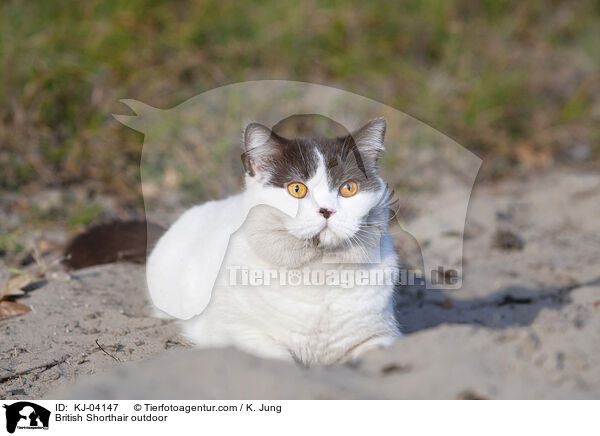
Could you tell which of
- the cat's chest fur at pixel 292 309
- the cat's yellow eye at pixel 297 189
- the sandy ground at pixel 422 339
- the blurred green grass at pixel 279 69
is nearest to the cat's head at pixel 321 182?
the cat's yellow eye at pixel 297 189

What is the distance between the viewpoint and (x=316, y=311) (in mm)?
2252

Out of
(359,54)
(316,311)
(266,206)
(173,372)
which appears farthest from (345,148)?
(359,54)

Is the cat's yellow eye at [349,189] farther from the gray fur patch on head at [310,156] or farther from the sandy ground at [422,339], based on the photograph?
the sandy ground at [422,339]

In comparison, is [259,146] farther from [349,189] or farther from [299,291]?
[299,291]

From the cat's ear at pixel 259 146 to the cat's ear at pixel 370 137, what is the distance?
31 centimetres

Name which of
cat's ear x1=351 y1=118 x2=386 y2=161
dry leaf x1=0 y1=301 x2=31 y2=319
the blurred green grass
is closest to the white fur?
cat's ear x1=351 y1=118 x2=386 y2=161

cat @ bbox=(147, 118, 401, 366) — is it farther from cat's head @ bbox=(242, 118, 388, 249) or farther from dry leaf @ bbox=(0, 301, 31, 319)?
dry leaf @ bbox=(0, 301, 31, 319)

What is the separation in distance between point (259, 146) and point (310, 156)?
0.20 metres

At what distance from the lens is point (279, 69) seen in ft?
19.0

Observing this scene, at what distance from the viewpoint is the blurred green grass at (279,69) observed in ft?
15.6

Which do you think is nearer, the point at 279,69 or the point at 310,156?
the point at 310,156

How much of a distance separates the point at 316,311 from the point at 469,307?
134cm

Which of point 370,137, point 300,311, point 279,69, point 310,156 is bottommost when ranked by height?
point 300,311

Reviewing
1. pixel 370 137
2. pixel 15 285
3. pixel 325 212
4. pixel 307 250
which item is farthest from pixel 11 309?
pixel 370 137
